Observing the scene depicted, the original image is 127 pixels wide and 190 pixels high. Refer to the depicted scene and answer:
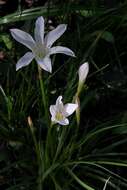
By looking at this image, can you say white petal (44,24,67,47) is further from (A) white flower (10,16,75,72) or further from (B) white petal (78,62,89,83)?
(B) white petal (78,62,89,83)

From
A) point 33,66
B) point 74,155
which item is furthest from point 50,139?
point 33,66

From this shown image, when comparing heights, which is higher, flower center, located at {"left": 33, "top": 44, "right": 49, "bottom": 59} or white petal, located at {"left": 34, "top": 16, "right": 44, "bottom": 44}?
white petal, located at {"left": 34, "top": 16, "right": 44, "bottom": 44}

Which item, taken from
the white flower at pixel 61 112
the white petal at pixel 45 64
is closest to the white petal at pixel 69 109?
the white flower at pixel 61 112

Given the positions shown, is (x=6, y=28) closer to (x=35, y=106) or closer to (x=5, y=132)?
(x=35, y=106)

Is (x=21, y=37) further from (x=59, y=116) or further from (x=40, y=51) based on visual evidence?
(x=59, y=116)

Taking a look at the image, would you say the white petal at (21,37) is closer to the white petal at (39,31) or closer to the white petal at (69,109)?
the white petal at (39,31)

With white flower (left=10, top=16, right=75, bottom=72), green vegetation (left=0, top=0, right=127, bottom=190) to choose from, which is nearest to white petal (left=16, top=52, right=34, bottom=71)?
white flower (left=10, top=16, right=75, bottom=72)

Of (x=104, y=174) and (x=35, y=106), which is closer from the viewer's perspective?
(x=104, y=174)
